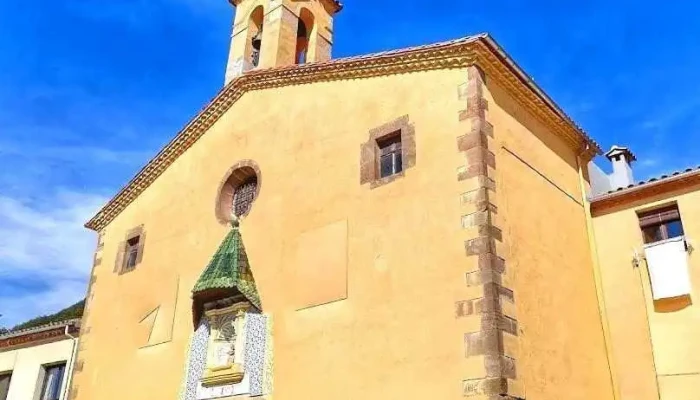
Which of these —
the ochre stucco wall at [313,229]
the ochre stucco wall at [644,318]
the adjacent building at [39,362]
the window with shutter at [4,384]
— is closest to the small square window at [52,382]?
the adjacent building at [39,362]

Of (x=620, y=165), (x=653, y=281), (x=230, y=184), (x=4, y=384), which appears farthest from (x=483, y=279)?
(x=4, y=384)

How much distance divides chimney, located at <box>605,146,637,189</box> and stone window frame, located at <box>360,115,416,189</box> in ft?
20.3

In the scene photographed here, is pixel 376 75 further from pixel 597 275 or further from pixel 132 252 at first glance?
pixel 132 252

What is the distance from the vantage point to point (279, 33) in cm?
1440

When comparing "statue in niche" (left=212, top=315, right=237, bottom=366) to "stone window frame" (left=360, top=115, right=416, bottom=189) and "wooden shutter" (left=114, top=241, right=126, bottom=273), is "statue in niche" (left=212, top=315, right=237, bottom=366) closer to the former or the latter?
"stone window frame" (left=360, top=115, right=416, bottom=189)

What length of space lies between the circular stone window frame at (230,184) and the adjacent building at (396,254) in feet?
0.13

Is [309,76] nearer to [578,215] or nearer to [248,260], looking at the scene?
[248,260]

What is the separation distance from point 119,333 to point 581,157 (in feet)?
31.0

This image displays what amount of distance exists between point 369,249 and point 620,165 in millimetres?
7204

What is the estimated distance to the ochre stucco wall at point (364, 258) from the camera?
866cm

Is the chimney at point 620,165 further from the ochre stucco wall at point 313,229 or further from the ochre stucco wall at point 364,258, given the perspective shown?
the ochre stucco wall at point 313,229

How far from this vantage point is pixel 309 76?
1190cm

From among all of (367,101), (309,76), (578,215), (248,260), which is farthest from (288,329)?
(578,215)

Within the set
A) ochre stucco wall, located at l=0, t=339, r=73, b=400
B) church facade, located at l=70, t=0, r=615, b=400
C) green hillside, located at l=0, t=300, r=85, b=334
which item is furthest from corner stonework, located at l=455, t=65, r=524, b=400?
green hillside, located at l=0, t=300, r=85, b=334
